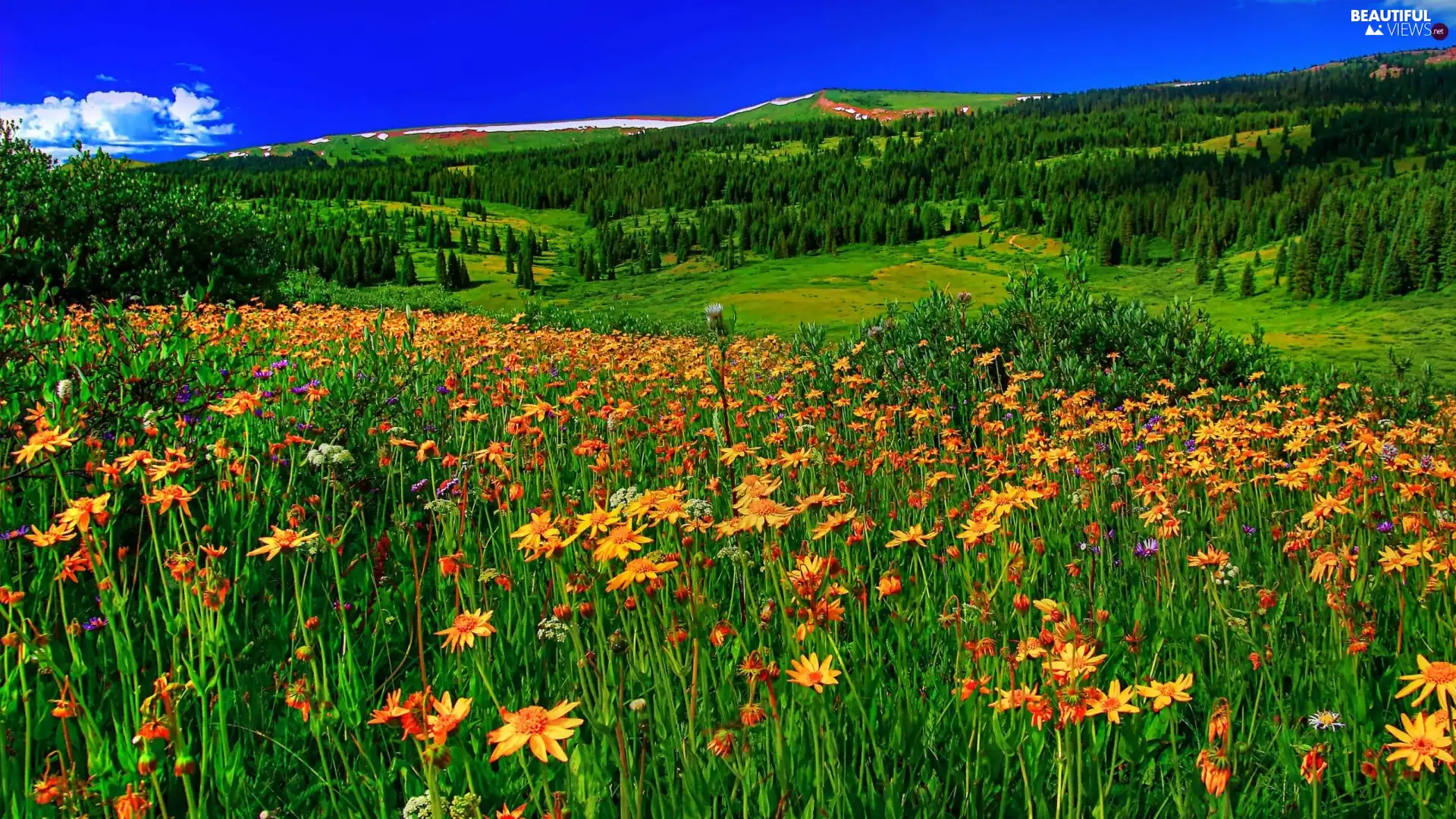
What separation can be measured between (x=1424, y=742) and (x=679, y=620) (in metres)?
2.00

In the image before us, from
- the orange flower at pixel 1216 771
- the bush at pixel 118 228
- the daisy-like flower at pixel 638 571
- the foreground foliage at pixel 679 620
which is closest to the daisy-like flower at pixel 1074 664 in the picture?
the foreground foliage at pixel 679 620

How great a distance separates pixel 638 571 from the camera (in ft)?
5.77

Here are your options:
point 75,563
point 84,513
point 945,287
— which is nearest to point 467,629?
point 84,513

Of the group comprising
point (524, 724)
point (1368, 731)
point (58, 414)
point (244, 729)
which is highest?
→ point (58, 414)

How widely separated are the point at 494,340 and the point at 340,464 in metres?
4.62

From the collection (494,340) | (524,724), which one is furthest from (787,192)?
(524,724)

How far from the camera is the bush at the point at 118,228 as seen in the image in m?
16.9

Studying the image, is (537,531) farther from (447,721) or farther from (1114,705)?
(1114,705)

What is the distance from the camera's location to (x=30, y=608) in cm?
306

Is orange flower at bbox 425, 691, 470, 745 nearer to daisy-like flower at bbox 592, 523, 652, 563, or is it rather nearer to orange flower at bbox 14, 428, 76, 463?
daisy-like flower at bbox 592, 523, 652, 563

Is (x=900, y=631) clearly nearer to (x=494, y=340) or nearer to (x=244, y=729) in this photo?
(x=244, y=729)

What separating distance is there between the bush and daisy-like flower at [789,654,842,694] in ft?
60.2

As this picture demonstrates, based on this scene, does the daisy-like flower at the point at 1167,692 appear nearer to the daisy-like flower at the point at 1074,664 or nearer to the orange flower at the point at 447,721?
the daisy-like flower at the point at 1074,664

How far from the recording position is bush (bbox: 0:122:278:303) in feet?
55.4
